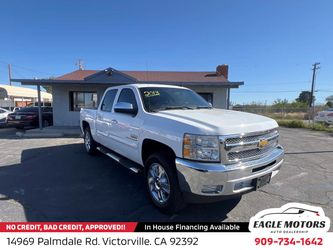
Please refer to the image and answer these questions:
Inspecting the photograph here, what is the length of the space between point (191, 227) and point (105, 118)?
335 centimetres

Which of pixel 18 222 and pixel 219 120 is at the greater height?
pixel 219 120

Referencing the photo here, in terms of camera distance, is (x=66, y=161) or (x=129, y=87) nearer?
(x=129, y=87)

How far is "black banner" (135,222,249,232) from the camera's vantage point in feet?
9.59

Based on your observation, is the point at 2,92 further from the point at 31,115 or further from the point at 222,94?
the point at 222,94

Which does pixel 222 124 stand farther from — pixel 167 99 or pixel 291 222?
pixel 167 99

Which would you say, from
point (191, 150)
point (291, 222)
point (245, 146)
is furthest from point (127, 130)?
point (291, 222)

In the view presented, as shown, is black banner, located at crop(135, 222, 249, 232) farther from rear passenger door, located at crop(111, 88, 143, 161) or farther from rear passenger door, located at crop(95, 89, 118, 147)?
rear passenger door, located at crop(95, 89, 118, 147)

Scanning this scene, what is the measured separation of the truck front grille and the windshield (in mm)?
1488

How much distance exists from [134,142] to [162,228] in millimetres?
1601

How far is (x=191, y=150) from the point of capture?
278 cm

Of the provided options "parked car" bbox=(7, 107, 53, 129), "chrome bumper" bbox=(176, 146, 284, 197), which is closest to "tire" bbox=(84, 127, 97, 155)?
"chrome bumper" bbox=(176, 146, 284, 197)

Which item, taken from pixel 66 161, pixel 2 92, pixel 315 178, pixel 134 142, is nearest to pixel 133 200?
pixel 134 142

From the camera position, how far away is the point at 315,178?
5.09 meters

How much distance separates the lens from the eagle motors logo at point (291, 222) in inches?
107
